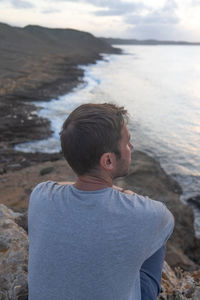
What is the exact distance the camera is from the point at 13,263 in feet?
7.93

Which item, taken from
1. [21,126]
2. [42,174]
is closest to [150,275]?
[42,174]

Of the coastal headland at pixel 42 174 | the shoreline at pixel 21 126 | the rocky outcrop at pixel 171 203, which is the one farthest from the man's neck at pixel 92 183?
the shoreline at pixel 21 126

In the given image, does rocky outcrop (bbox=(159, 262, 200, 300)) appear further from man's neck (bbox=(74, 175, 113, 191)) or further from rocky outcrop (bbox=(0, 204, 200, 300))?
man's neck (bbox=(74, 175, 113, 191))

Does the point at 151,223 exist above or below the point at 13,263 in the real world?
above

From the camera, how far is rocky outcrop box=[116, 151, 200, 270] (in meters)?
6.13

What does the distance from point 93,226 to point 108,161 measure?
35 centimetres

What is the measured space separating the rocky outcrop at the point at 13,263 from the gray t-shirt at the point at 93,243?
0.72m

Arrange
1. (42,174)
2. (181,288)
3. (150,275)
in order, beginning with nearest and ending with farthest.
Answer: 1. (150,275)
2. (181,288)
3. (42,174)

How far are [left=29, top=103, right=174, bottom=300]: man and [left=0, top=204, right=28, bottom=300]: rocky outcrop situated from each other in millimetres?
691

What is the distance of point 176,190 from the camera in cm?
1052

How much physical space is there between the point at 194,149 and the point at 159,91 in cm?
2170

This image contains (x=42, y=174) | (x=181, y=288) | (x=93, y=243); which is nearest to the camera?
(x=93, y=243)

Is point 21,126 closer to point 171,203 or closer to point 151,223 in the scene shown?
point 171,203

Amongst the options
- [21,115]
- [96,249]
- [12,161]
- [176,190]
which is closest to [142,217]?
[96,249]
